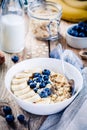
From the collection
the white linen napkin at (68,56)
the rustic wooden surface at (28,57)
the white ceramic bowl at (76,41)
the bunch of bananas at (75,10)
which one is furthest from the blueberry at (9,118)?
the bunch of bananas at (75,10)

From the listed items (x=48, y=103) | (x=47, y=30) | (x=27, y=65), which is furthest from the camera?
(x=47, y=30)

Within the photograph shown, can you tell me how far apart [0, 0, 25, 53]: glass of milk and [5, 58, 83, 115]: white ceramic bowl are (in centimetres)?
16

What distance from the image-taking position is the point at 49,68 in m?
1.02

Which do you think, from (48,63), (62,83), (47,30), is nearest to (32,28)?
(47,30)

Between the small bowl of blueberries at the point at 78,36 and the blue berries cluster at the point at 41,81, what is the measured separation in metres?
0.25

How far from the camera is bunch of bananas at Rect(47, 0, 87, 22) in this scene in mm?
1328

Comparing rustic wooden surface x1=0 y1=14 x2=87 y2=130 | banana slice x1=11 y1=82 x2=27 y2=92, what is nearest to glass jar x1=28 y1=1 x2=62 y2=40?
rustic wooden surface x1=0 y1=14 x2=87 y2=130

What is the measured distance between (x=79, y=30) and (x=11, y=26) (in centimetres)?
23

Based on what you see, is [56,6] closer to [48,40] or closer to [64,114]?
[48,40]

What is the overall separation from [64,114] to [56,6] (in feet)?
1.72

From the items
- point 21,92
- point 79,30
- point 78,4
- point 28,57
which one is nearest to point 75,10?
point 78,4

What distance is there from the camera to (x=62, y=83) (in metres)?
0.94

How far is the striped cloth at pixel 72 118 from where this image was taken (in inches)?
32.0

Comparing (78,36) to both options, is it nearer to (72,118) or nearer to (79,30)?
(79,30)
